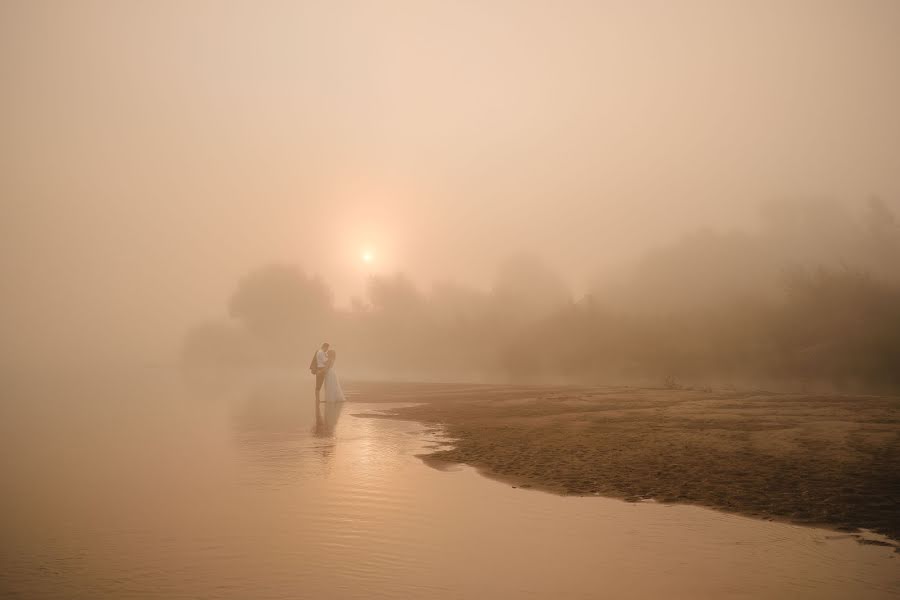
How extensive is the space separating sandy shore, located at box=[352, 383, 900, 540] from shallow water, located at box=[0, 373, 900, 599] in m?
1.02

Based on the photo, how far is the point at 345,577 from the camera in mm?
7762

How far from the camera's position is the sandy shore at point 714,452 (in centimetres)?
1105

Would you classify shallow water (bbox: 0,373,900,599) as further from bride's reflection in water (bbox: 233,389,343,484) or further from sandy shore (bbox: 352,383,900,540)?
sandy shore (bbox: 352,383,900,540)

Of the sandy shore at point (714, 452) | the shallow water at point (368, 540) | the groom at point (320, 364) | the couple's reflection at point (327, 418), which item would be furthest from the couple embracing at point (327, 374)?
the shallow water at point (368, 540)

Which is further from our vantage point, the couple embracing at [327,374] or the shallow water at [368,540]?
the couple embracing at [327,374]

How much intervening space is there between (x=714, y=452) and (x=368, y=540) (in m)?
9.55

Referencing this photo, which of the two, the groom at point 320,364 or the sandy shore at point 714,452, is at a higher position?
the groom at point 320,364

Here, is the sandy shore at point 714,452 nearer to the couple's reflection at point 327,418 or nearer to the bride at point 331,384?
the couple's reflection at point 327,418

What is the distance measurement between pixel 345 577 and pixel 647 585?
3610mm

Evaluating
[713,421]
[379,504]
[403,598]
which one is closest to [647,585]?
[403,598]

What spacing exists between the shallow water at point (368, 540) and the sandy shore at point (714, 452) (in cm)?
102

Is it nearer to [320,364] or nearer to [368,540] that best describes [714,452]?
[368,540]

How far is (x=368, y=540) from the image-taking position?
363 inches

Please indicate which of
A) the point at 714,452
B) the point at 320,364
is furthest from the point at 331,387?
the point at 714,452
